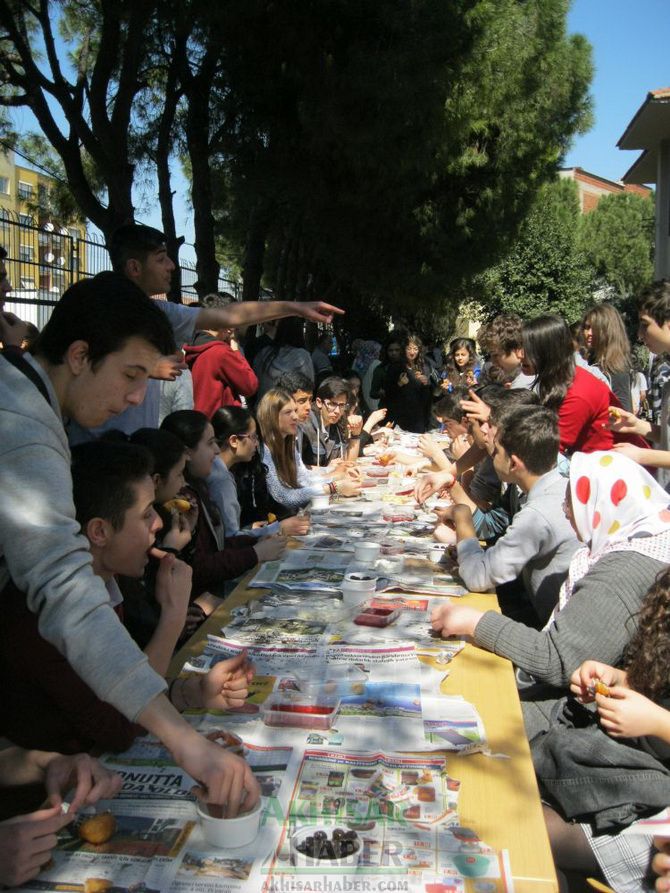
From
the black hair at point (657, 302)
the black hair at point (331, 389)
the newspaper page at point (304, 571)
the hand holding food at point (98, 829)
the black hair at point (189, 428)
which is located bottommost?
the newspaper page at point (304, 571)

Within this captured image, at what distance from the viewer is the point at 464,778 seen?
5.22 feet

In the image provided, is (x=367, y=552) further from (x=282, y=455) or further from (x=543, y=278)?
(x=543, y=278)

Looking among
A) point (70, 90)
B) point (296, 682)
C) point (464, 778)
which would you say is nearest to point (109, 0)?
point (70, 90)

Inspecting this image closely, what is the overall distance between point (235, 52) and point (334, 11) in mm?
1042

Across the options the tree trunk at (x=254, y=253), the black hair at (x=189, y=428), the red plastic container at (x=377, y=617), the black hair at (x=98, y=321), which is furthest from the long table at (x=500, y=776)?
the tree trunk at (x=254, y=253)

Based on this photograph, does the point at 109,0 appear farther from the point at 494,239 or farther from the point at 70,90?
the point at 494,239

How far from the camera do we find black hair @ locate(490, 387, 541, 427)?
317 centimetres

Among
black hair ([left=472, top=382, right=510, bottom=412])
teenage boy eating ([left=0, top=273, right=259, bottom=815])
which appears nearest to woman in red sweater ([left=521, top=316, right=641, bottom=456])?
black hair ([left=472, top=382, right=510, bottom=412])

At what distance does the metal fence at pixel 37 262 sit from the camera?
8742mm

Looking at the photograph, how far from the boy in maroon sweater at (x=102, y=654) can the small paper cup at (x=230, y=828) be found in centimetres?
33

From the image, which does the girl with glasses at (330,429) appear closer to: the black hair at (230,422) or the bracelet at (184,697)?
the black hair at (230,422)

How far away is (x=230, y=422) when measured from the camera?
4.04 meters

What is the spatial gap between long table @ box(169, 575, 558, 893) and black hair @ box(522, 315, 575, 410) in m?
2.34

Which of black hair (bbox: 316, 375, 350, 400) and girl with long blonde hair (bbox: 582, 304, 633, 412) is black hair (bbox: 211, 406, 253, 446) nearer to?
black hair (bbox: 316, 375, 350, 400)
